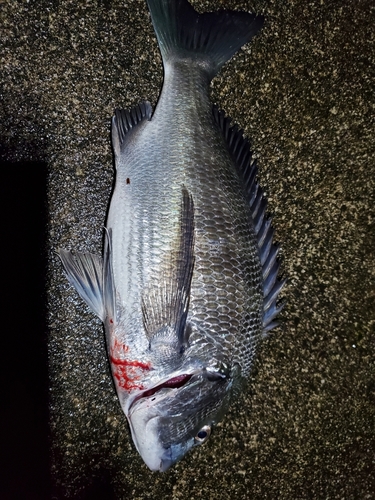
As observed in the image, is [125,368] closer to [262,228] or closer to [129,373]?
[129,373]

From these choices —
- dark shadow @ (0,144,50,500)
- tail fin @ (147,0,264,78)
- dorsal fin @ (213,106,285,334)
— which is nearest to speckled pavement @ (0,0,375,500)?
dark shadow @ (0,144,50,500)

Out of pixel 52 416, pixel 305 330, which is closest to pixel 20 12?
pixel 52 416

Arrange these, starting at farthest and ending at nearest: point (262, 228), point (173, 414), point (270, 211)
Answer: point (270, 211) → point (262, 228) → point (173, 414)

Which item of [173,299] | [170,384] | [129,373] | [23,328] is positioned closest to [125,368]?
[129,373]

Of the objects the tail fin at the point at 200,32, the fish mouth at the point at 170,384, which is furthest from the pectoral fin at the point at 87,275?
the tail fin at the point at 200,32

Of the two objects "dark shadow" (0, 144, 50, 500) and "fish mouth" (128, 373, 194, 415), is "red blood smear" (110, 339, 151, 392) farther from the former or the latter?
"dark shadow" (0, 144, 50, 500)

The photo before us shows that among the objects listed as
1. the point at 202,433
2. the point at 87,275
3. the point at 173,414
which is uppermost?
the point at 87,275
